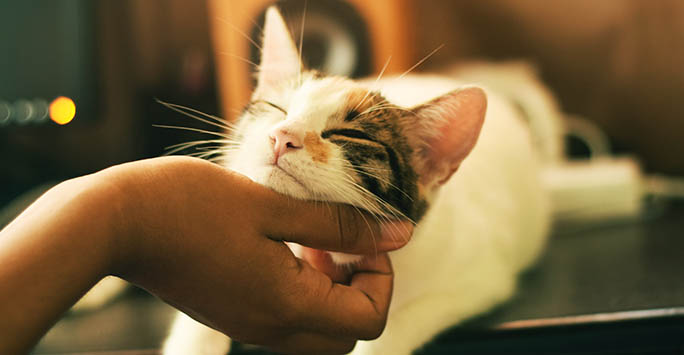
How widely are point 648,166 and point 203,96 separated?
1.55 meters

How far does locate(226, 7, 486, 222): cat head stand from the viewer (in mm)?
551

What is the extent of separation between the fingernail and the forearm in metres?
0.29

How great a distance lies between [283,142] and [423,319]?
0.33m

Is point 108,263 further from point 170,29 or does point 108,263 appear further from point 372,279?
point 170,29

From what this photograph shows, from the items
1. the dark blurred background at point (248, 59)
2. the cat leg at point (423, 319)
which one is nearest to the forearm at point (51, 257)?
the cat leg at point (423, 319)

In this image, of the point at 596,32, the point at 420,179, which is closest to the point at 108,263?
the point at 420,179

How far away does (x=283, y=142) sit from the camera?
545 mm

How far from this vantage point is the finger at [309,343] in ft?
1.70

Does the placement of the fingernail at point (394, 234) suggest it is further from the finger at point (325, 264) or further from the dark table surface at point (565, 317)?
the dark table surface at point (565, 317)

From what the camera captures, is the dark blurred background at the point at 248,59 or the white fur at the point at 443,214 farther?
the dark blurred background at the point at 248,59

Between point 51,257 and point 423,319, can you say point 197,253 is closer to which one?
point 51,257

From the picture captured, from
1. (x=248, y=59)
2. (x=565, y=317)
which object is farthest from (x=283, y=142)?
(x=248, y=59)

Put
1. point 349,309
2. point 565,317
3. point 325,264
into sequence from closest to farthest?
point 349,309, point 325,264, point 565,317

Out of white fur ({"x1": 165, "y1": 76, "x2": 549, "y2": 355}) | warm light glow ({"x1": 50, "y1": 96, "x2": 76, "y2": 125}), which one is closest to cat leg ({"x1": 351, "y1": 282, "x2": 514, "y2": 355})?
white fur ({"x1": 165, "y1": 76, "x2": 549, "y2": 355})
